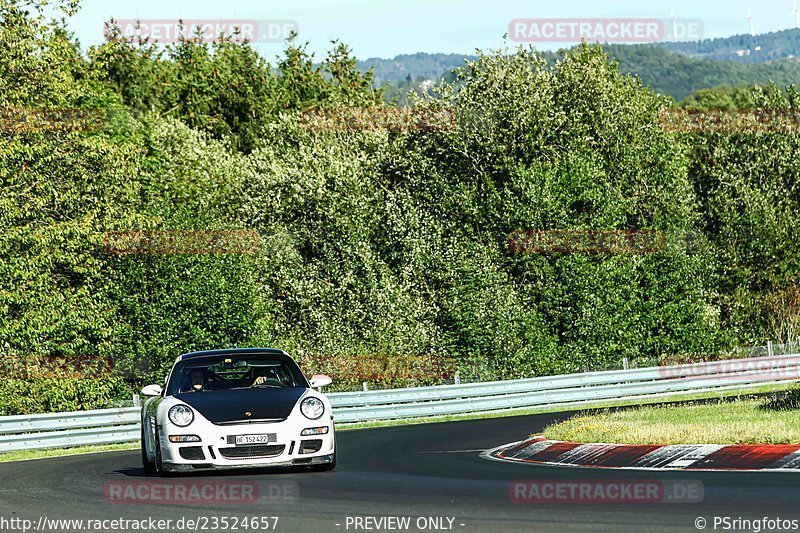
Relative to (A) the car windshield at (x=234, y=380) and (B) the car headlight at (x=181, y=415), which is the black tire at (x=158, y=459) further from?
(A) the car windshield at (x=234, y=380)

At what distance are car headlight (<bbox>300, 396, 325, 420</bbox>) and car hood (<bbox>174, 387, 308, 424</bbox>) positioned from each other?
0.35 feet

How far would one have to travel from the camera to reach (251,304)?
37.8 meters

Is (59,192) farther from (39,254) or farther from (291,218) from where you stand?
(291,218)

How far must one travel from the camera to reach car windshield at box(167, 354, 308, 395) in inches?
539

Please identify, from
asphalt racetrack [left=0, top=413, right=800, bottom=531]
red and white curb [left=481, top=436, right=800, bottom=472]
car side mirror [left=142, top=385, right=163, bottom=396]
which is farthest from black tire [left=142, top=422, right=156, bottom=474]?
red and white curb [left=481, top=436, right=800, bottom=472]

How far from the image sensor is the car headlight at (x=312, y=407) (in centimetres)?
1269

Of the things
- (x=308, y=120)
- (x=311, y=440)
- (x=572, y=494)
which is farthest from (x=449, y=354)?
(x=572, y=494)

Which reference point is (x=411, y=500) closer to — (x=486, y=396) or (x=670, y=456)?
(x=670, y=456)

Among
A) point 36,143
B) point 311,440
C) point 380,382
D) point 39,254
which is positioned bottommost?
point 380,382

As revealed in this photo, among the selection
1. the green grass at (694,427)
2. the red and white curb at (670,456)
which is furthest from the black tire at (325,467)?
the green grass at (694,427)

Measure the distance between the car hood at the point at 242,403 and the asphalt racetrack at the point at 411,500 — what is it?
641 mm

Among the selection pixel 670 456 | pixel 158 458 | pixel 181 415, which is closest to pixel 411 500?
pixel 181 415

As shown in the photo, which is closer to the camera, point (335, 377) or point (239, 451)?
point (239, 451)

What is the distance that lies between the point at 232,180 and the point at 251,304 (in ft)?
34.0
